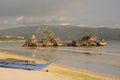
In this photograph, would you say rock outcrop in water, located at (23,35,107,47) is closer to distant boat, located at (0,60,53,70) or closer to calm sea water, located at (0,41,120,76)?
calm sea water, located at (0,41,120,76)

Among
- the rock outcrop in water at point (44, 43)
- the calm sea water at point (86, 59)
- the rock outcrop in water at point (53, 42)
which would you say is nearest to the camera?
the calm sea water at point (86, 59)

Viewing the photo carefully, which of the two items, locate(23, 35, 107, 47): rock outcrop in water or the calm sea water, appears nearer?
the calm sea water

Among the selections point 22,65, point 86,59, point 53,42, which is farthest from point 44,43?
point 22,65

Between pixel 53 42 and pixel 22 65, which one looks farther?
pixel 53 42

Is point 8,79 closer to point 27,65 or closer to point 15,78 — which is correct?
point 15,78

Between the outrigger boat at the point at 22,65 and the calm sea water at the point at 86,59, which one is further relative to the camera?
the calm sea water at the point at 86,59

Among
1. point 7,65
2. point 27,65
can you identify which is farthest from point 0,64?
point 27,65

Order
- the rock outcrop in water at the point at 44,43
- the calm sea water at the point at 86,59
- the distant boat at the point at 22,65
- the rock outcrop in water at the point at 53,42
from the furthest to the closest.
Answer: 1. the rock outcrop in water at the point at 53,42
2. the rock outcrop in water at the point at 44,43
3. the calm sea water at the point at 86,59
4. the distant boat at the point at 22,65

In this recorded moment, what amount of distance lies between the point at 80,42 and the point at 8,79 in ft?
480

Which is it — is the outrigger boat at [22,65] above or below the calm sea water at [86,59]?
above

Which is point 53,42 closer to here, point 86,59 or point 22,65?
point 86,59

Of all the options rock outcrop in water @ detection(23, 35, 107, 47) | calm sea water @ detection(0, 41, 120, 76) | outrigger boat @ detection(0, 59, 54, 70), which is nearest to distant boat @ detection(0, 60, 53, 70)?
outrigger boat @ detection(0, 59, 54, 70)

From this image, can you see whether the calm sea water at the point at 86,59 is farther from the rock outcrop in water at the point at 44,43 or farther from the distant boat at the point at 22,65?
the rock outcrop in water at the point at 44,43

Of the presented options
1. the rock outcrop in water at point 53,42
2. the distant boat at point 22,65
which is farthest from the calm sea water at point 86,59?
the rock outcrop in water at point 53,42
